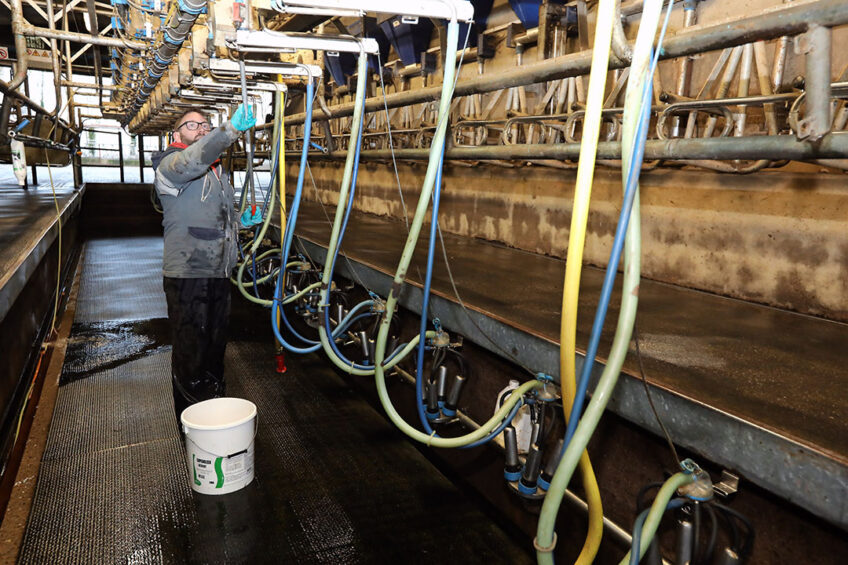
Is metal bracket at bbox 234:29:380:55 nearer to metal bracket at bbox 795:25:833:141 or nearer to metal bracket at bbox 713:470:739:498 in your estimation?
metal bracket at bbox 795:25:833:141

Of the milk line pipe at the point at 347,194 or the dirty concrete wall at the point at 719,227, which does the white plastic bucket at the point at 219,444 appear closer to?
the milk line pipe at the point at 347,194

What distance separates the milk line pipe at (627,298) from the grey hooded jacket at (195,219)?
1.90m

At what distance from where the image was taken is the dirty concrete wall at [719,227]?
6.52ft

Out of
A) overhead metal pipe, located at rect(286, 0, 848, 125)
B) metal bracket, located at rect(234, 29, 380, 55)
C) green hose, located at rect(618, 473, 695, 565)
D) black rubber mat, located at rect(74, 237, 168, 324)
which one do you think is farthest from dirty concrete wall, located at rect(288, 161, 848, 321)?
black rubber mat, located at rect(74, 237, 168, 324)

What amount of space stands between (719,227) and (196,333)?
2.34 meters

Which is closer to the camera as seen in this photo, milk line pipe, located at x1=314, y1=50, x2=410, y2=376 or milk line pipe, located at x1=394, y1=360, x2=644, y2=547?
milk line pipe, located at x1=394, y1=360, x2=644, y2=547

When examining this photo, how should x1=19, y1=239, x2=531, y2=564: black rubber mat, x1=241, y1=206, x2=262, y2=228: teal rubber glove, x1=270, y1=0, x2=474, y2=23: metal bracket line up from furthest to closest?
x1=241, y1=206, x2=262, y2=228: teal rubber glove → x1=19, y1=239, x2=531, y2=564: black rubber mat → x1=270, y1=0, x2=474, y2=23: metal bracket

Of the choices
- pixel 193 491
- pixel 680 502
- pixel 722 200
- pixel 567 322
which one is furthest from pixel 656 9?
pixel 193 491

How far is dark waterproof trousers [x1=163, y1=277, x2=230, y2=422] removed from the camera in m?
2.54

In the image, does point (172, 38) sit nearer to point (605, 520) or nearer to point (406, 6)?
point (406, 6)

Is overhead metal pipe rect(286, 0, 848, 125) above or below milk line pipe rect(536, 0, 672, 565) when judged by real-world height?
above

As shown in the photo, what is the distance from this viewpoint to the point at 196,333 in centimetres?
260

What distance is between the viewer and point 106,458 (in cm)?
238

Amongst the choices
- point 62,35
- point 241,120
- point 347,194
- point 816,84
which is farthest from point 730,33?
point 62,35
